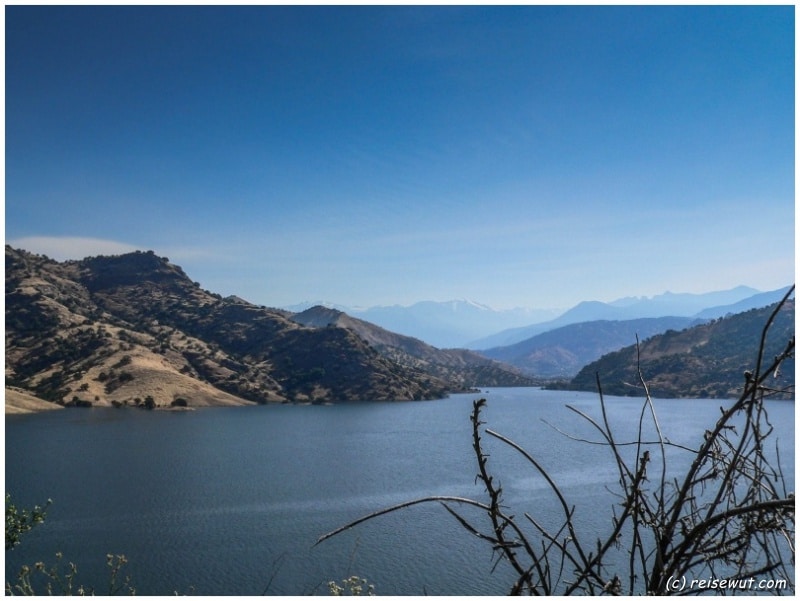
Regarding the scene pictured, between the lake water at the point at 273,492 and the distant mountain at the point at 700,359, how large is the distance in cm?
3280

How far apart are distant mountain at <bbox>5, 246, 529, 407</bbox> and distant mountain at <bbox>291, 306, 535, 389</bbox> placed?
89.1 feet

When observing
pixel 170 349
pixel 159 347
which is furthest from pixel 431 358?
pixel 159 347

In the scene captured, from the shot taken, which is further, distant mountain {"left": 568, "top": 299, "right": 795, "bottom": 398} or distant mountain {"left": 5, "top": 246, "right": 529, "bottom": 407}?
distant mountain {"left": 568, "top": 299, "right": 795, "bottom": 398}

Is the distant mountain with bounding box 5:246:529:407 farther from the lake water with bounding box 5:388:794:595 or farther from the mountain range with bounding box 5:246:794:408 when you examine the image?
the lake water with bounding box 5:388:794:595

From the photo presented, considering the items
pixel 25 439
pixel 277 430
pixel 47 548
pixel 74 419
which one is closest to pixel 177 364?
pixel 74 419

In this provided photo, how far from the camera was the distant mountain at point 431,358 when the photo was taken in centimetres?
13738

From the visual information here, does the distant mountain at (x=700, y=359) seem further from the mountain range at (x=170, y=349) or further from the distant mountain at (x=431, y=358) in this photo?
the distant mountain at (x=431, y=358)

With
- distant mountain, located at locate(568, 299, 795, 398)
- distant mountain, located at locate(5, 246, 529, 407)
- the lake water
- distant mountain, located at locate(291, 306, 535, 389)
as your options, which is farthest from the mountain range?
distant mountain, located at locate(291, 306, 535, 389)

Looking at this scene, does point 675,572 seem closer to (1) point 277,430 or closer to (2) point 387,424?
(1) point 277,430

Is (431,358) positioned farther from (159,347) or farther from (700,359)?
(159,347)

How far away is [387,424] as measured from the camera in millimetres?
60125

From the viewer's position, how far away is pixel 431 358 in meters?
172

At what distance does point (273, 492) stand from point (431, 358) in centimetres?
14179

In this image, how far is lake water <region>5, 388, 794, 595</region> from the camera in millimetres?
19281
